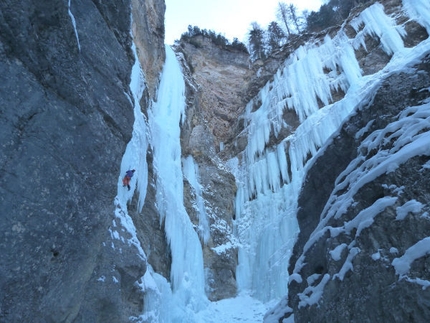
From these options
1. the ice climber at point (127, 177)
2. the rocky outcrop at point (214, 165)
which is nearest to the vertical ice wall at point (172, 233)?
the rocky outcrop at point (214, 165)

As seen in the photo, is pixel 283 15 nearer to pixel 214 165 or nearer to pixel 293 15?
pixel 293 15

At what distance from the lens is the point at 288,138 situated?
59.8 ft

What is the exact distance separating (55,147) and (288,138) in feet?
47.8

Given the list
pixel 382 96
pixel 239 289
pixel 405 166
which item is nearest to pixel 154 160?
pixel 239 289

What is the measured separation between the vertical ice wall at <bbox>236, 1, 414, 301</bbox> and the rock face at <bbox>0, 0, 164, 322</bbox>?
32.0ft

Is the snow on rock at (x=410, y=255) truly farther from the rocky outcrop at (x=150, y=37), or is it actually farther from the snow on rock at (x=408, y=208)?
the rocky outcrop at (x=150, y=37)

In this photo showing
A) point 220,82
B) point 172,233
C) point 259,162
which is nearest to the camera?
point 172,233

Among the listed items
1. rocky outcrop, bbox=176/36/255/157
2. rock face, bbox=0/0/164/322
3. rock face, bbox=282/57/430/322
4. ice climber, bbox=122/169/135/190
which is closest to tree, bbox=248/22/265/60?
rocky outcrop, bbox=176/36/255/157

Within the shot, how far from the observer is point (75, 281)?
5.27m

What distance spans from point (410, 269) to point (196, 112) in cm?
1617

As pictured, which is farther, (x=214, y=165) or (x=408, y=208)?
(x=214, y=165)

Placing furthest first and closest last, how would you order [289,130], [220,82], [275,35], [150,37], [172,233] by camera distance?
[275,35] → [220,82] → [289,130] → [150,37] → [172,233]

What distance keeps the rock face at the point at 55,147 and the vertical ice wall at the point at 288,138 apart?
974 centimetres

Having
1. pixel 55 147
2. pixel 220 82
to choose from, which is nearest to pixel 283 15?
pixel 220 82
